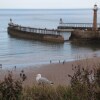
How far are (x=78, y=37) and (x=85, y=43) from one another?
1.72 meters

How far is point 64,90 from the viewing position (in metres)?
6.02

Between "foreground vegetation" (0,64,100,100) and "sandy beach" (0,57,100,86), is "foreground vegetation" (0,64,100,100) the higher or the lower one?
the higher one

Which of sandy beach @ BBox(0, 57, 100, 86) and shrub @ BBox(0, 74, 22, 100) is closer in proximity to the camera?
shrub @ BBox(0, 74, 22, 100)

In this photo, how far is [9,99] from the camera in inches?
193

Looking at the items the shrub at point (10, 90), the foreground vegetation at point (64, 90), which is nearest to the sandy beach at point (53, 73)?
the foreground vegetation at point (64, 90)

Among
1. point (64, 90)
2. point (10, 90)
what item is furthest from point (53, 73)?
point (10, 90)

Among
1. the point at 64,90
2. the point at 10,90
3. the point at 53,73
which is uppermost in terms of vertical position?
the point at 10,90

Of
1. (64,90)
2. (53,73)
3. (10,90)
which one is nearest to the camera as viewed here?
(10,90)

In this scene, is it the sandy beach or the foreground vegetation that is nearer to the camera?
the foreground vegetation

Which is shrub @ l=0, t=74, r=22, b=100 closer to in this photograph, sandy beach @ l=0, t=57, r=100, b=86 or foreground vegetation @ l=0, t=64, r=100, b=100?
foreground vegetation @ l=0, t=64, r=100, b=100

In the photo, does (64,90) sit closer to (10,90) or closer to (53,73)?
(10,90)

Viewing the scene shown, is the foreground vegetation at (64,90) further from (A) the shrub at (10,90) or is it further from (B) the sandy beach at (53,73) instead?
(B) the sandy beach at (53,73)

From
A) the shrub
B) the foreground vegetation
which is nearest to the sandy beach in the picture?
the foreground vegetation

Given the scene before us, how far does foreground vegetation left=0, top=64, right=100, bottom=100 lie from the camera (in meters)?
4.92
